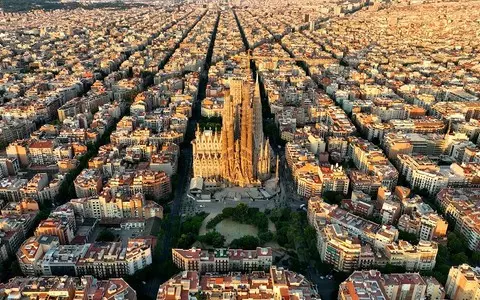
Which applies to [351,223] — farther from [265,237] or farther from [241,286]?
[241,286]

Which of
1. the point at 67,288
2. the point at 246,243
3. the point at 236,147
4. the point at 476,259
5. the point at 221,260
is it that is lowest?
the point at 476,259

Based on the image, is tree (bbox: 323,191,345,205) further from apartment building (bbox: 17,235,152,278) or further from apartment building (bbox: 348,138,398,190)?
apartment building (bbox: 17,235,152,278)

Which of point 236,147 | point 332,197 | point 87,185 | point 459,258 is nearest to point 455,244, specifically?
point 459,258

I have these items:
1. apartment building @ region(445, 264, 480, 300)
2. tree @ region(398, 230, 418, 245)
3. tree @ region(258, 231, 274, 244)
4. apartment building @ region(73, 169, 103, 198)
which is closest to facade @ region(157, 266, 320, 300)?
tree @ region(258, 231, 274, 244)

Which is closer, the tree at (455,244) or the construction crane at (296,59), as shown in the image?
the tree at (455,244)

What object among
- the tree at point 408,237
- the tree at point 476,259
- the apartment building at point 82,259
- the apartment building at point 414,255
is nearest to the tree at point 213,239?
the apartment building at point 82,259

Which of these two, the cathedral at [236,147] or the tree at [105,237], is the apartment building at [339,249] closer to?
the cathedral at [236,147]
